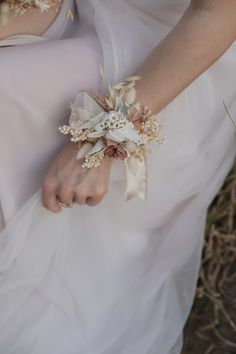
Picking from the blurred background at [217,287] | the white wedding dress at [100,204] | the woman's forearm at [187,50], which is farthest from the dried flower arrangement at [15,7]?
the blurred background at [217,287]

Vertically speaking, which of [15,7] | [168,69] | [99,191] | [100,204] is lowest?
[100,204]

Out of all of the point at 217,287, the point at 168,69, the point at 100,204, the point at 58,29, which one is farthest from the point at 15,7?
the point at 217,287

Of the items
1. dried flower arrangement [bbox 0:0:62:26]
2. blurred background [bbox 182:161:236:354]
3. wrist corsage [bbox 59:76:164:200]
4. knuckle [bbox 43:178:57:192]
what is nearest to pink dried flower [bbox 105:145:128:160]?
wrist corsage [bbox 59:76:164:200]

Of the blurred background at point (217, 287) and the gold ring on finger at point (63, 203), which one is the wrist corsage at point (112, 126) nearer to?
the gold ring on finger at point (63, 203)

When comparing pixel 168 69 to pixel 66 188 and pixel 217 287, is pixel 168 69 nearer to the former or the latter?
pixel 66 188

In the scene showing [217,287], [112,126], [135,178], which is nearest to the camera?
[112,126]
